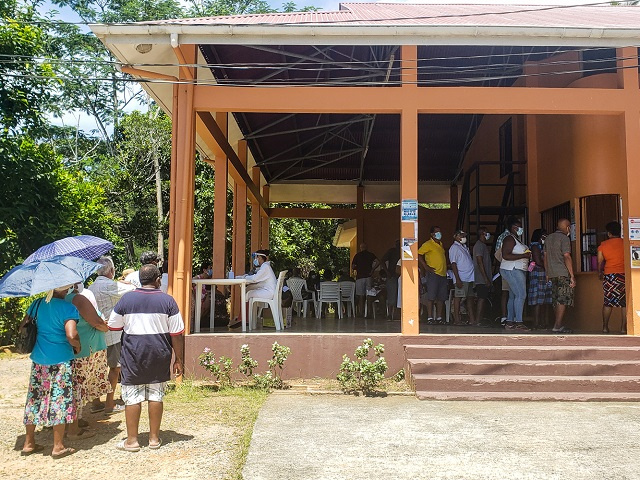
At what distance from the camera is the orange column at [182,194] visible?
24.4ft

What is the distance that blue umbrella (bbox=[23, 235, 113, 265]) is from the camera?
5.14 metres

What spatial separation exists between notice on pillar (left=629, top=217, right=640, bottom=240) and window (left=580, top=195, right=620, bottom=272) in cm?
170

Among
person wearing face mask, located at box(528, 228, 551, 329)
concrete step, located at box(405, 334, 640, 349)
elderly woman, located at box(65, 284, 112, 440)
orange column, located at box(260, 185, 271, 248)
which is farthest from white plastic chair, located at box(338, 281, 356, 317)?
elderly woman, located at box(65, 284, 112, 440)

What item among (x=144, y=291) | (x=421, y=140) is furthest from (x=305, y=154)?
(x=144, y=291)

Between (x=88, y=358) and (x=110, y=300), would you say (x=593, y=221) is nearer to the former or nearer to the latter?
(x=110, y=300)

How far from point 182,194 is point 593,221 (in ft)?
19.6

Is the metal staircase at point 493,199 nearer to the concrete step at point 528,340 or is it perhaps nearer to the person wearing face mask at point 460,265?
the person wearing face mask at point 460,265

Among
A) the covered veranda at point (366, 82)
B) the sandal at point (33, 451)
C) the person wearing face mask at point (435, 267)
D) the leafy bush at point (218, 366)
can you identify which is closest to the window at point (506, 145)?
Answer: the covered veranda at point (366, 82)

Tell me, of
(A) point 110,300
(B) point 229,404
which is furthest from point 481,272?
(A) point 110,300

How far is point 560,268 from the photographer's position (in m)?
8.13

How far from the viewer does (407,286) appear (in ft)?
24.5

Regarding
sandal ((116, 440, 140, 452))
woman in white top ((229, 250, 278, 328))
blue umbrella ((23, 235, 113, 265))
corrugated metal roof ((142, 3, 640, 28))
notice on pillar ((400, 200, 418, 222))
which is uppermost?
corrugated metal roof ((142, 3, 640, 28))

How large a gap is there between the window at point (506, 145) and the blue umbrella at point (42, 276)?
9373mm

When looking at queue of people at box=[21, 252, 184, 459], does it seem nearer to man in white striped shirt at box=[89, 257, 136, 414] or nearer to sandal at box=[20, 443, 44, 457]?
sandal at box=[20, 443, 44, 457]
